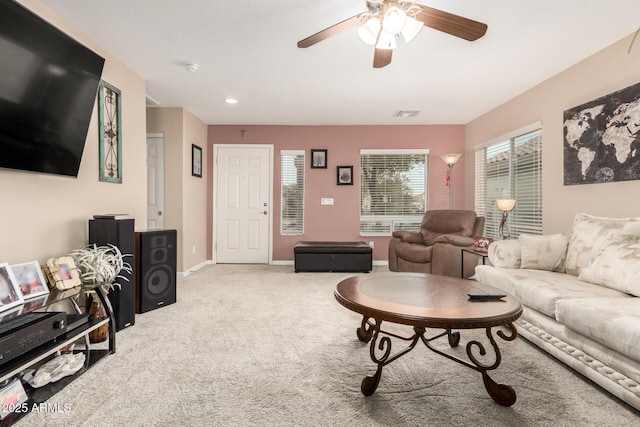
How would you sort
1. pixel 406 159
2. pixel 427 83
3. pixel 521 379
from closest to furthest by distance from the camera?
pixel 521 379 < pixel 427 83 < pixel 406 159

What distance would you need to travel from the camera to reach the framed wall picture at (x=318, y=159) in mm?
5586

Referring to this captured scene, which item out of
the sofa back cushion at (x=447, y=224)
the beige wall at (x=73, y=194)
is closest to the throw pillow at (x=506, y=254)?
the sofa back cushion at (x=447, y=224)

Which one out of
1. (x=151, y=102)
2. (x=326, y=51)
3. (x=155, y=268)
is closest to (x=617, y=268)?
(x=326, y=51)

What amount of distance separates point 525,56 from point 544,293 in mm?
2230

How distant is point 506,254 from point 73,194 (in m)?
3.68

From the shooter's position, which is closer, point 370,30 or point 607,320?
point 607,320

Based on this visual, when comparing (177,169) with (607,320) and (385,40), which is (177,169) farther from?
(607,320)

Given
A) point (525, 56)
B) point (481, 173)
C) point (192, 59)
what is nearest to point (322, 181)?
point (481, 173)

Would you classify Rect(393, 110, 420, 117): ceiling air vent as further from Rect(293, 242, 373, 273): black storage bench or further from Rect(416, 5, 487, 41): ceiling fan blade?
Rect(416, 5, 487, 41): ceiling fan blade

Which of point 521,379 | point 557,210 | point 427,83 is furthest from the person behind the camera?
point 427,83

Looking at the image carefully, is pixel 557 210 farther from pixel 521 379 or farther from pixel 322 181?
pixel 322 181

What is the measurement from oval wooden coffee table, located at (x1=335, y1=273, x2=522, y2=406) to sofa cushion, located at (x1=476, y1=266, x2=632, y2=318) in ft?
1.41

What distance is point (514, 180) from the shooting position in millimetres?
4367

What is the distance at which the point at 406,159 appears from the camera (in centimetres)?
562
